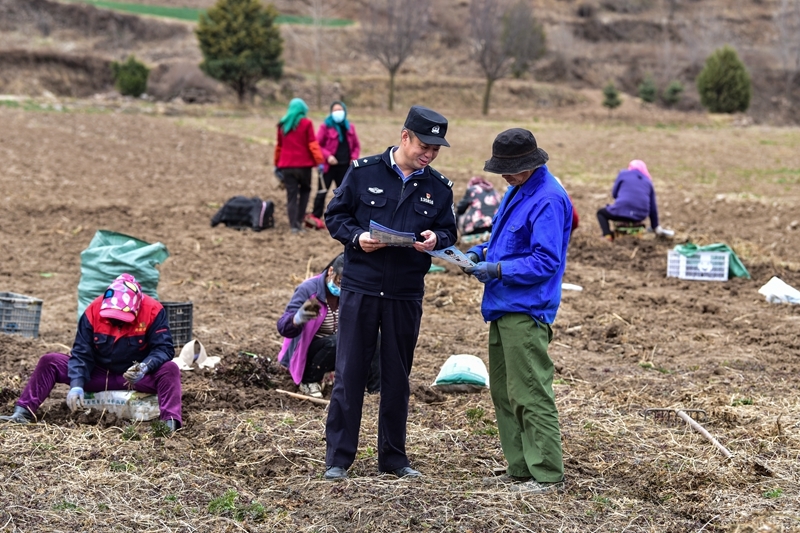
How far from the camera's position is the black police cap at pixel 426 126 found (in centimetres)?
493

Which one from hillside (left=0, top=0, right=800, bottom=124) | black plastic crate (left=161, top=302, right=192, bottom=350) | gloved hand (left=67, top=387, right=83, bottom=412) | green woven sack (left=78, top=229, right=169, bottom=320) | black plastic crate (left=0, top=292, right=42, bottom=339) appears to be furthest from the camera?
hillside (left=0, top=0, right=800, bottom=124)

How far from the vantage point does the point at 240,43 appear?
42438mm

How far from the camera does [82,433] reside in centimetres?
584

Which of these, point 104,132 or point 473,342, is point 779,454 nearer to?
→ point 473,342

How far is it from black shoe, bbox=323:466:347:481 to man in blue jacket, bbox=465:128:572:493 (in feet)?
3.06

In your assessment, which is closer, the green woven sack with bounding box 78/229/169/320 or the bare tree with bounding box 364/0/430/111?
the green woven sack with bounding box 78/229/169/320

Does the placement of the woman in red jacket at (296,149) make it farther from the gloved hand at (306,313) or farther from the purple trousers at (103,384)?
the purple trousers at (103,384)

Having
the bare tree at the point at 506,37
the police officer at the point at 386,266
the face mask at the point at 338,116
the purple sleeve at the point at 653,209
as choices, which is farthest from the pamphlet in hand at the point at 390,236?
the bare tree at the point at 506,37

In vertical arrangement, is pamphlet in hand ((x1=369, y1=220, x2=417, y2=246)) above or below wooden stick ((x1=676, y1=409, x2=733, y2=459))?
above

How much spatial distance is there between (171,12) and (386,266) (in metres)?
65.0

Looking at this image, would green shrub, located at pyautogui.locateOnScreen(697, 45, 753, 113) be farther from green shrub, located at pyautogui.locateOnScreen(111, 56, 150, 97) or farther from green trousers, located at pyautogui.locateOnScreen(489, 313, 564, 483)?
green trousers, located at pyautogui.locateOnScreen(489, 313, 564, 483)

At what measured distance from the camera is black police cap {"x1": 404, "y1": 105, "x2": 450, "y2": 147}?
4.93m

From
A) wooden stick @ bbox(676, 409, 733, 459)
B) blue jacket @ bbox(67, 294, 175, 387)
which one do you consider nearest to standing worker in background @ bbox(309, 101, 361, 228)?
blue jacket @ bbox(67, 294, 175, 387)

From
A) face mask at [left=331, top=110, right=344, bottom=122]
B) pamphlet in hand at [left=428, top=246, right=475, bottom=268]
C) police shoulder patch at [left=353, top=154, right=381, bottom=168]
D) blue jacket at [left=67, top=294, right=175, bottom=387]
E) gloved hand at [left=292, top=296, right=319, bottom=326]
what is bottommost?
blue jacket at [left=67, top=294, right=175, bottom=387]
